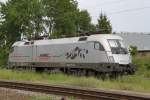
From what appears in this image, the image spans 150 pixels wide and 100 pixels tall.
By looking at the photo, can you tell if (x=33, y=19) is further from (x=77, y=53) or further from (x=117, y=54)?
(x=117, y=54)

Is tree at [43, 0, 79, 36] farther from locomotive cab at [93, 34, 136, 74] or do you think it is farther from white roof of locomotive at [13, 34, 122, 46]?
locomotive cab at [93, 34, 136, 74]

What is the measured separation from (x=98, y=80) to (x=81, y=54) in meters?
5.54

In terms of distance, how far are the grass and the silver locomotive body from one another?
50.8 inches

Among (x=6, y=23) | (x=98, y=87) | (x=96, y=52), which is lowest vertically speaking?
(x=98, y=87)

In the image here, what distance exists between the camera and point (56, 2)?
57750 mm

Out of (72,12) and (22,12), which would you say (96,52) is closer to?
(22,12)

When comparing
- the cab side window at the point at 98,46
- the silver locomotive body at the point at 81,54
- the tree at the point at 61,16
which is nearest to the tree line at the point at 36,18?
the tree at the point at 61,16

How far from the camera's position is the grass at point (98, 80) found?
2117 cm

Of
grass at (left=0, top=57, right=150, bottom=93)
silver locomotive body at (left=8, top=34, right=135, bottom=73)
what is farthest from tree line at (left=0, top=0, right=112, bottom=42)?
grass at (left=0, top=57, right=150, bottom=93)

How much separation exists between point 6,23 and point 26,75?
24.4 meters

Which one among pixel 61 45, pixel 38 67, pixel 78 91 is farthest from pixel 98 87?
pixel 38 67

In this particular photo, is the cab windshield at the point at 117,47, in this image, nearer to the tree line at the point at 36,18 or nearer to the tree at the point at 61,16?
the tree line at the point at 36,18

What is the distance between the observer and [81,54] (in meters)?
28.8

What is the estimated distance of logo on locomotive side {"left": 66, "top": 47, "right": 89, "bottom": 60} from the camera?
28.4m
